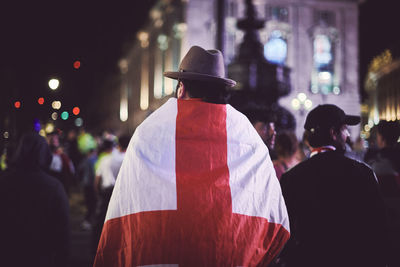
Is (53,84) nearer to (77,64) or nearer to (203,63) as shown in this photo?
(77,64)

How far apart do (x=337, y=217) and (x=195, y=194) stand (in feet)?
3.79

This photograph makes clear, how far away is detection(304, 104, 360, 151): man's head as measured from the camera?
317 cm

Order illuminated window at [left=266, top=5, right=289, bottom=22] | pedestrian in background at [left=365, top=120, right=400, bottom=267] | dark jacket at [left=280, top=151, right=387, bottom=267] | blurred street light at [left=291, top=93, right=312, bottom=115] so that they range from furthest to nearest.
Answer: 1. illuminated window at [left=266, top=5, right=289, bottom=22]
2. blurred street light at [left=291, top=93, right=312, bottom=115]
3. pedestrian in background at [left=365, top=120, right=400, bottom=267]
4. dark jacket at [left=280, top=151, right=387, bottom=267]

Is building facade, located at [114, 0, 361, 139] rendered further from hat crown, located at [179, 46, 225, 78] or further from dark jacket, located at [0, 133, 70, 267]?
hat crown, located at [179, 46, 225, 78]

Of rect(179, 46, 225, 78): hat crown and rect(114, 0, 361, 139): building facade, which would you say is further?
rect(114, 0, 361, 139): building facade

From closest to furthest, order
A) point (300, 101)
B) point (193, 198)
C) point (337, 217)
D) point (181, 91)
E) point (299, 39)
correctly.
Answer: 1. point (193, 198)
2. point (181, 91)
3. point (337, 217)
4. point (300, 101)
5. point (299, 39)

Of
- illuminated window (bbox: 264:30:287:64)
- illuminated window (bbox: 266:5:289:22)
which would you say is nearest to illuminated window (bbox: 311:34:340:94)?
illuminated window (bbox: 264:30:287:64)

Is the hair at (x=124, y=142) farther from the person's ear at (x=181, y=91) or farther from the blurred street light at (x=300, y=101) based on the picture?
the blurred street light at (x=300, y=101)

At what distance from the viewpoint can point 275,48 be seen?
125 ft

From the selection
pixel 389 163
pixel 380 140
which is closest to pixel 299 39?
pixel 380 140

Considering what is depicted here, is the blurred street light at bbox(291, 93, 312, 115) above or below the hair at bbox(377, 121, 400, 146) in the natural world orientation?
above

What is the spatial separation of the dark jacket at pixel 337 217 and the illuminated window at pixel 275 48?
35487 mm

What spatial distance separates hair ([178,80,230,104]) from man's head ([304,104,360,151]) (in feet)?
3.08

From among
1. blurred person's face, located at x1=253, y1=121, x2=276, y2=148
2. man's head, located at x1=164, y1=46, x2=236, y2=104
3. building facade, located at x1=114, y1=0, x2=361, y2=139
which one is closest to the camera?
man's head, located at x1=164, y1=46, x2=236, y2=104
